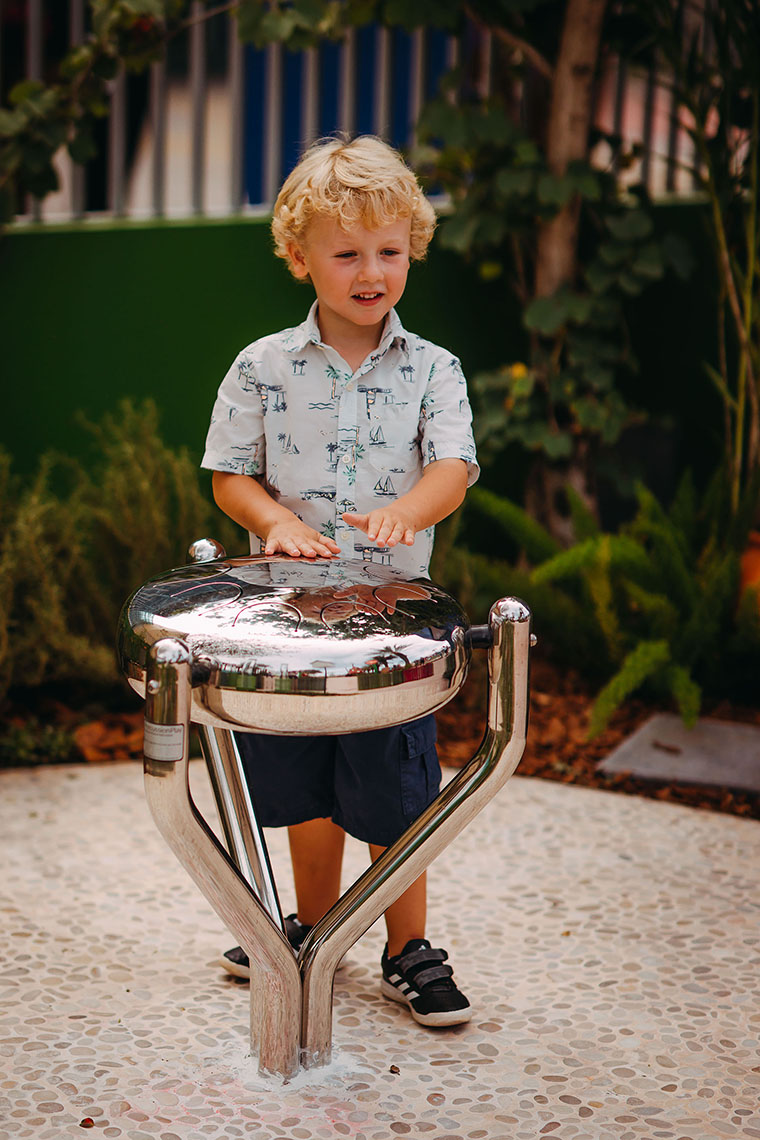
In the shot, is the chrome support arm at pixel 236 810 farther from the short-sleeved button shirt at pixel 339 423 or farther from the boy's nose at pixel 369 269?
the boy's nose at pixel 369 269

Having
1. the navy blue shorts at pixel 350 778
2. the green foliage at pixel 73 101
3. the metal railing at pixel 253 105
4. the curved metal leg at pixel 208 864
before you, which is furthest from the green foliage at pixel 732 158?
the curved metal leg at pixel 208 864

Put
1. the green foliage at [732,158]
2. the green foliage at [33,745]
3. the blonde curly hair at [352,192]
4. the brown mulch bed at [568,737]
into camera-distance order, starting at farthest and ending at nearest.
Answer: the green foliage at [732,158] → the green foliage at [33,745] → the brown mulch bed at [568,737] → the blonde curly hair at [352,192]

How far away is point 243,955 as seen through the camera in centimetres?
203

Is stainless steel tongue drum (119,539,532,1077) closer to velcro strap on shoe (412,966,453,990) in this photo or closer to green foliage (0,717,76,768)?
velcro strap on shoe (412,966,453,990)

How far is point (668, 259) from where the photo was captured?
3623mm

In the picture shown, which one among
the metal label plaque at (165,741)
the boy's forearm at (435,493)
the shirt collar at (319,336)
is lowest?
the metal label plaque at (165,741)

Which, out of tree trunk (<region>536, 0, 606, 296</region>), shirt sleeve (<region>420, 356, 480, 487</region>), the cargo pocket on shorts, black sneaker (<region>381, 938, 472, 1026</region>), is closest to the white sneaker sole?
black sneaker (<region>381, 938, 472, 1026</region>)

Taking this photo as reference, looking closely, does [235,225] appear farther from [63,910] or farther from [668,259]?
[63,910]

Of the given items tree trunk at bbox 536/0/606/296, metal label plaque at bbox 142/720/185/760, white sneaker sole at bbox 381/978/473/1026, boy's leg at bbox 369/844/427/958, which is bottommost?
white sneaker sole at bbox 381/978/473/1026

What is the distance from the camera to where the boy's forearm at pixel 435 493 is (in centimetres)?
174

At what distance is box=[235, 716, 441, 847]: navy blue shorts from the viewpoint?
185 cm

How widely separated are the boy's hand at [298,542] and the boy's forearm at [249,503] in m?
0.03

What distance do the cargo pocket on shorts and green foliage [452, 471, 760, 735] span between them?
1231 millimetres

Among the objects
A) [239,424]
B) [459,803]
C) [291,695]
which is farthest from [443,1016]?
[239,424]
